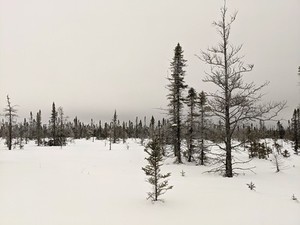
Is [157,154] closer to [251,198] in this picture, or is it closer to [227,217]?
[227,217]

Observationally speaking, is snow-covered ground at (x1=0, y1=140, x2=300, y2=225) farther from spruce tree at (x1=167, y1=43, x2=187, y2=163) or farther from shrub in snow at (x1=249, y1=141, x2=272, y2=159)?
shrub in snow at (x1=249, y1=141, x2=272, y2=159)

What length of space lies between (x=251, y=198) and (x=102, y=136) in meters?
98.4

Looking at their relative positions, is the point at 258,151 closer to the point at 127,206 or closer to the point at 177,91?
the point at 177,91

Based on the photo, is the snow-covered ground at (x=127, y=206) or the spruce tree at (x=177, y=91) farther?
the spruce tree at (x=177, y=91)

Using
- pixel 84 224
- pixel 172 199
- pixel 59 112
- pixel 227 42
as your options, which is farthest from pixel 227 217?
pixel 59 112

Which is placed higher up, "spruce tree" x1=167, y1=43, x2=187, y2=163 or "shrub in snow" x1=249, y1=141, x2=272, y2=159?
"spruce tree" x1=167, y1=43, x2=187, y2=163

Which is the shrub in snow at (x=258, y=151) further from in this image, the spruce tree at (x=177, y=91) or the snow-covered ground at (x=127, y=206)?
the snow-covered ground at (x=127, y=206)

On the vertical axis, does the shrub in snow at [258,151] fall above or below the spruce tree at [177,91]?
below

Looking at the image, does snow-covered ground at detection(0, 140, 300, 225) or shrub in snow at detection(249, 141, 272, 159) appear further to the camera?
shrub in snow at detection(249, 141, 272, 159)

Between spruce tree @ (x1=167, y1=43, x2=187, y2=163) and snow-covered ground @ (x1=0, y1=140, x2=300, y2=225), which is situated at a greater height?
spruce tree @ (x1=167, y1=43, x2=187, y2=163)

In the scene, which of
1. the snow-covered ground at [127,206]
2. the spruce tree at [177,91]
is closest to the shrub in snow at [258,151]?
the spruce tree at [177,91]

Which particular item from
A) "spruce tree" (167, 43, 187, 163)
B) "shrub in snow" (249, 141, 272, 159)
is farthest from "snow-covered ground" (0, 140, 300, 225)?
"shrub in snow" (249, 141, 272, 159)

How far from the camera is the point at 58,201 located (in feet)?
32.7

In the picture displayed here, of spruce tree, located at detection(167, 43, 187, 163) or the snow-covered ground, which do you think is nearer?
the snow-covered ground
